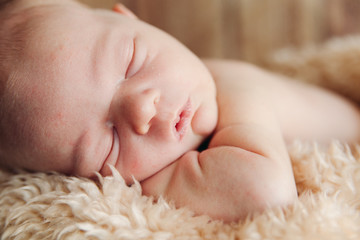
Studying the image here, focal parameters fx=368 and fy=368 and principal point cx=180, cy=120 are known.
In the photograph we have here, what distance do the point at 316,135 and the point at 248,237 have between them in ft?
1.87

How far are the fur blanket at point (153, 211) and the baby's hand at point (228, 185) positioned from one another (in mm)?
26

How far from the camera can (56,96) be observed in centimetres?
78

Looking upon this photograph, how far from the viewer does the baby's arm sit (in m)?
0.72

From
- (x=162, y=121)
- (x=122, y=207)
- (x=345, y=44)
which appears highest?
(x=345, y=44)

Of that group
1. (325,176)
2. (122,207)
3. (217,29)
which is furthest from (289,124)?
(217,29)

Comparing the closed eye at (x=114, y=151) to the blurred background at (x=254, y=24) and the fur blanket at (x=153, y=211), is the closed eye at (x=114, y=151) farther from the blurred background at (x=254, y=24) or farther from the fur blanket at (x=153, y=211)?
the blurred background at (x=254, y=24)

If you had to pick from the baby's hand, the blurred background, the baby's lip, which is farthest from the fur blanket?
the blurred background

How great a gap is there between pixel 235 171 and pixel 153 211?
18 centimetres

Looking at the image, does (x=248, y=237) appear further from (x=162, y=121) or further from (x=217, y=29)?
(x=217, y=29)

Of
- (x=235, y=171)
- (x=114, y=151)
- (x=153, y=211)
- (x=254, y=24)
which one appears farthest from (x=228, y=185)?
(x=254, y=24)

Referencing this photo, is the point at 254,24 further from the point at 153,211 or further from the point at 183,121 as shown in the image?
the point at 153,211

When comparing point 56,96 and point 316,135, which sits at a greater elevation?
point 56,96

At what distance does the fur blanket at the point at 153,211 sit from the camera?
656 millimetres

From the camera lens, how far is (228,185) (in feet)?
2.43
